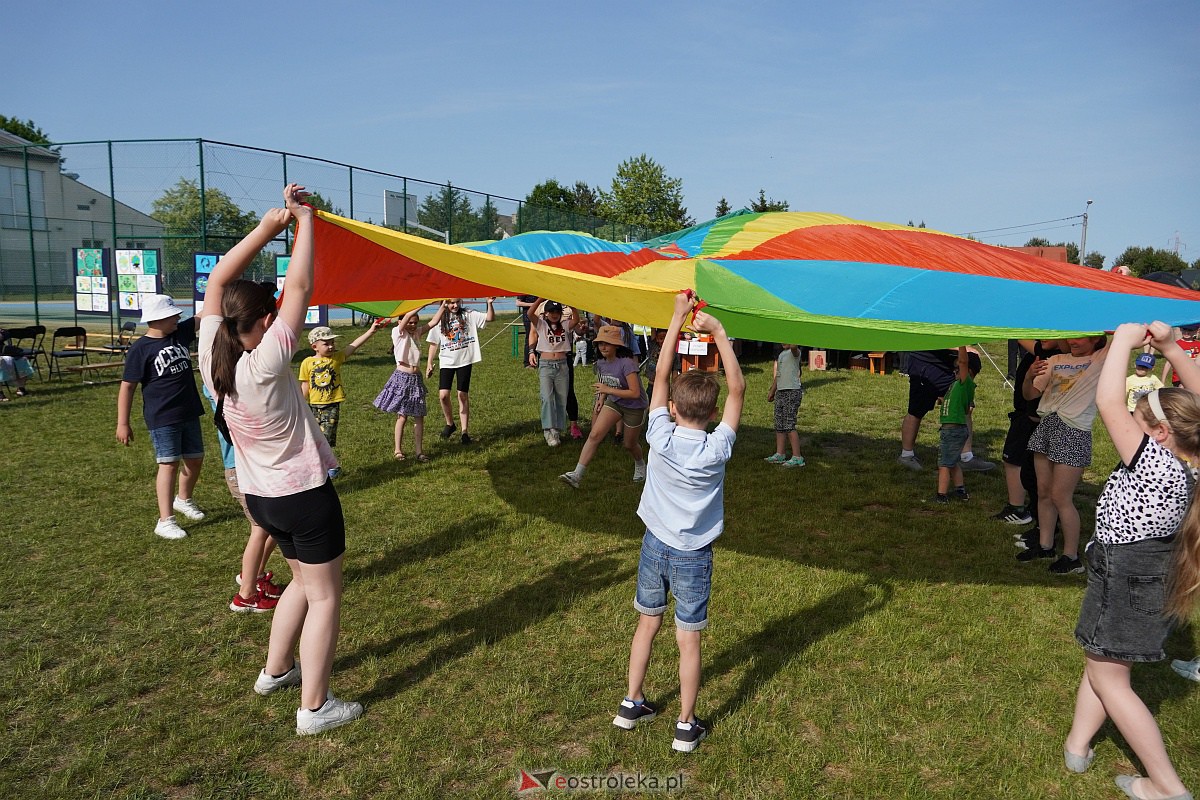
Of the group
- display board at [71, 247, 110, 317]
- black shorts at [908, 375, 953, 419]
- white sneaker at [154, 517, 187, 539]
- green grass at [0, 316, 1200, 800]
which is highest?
display board at [71, 247, 110, 317]

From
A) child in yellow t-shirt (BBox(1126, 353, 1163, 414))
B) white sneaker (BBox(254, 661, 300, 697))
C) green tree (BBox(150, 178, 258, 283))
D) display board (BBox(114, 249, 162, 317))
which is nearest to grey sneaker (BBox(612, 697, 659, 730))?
white sneaker (BBox(254, 661, 300, 697))

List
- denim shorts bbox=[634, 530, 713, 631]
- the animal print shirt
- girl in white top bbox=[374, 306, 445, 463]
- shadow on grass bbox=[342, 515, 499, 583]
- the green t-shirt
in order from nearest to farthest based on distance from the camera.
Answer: the animal print shirt < denim shorts bbox=[634, 530, 713, 631] < shadow on grass bbox=[342, 515, 499, 583] < the green t-shirt < girl in white top bbox=[374, 306, 445, 463]

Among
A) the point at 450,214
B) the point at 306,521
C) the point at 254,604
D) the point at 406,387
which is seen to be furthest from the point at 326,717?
the point at 450,214

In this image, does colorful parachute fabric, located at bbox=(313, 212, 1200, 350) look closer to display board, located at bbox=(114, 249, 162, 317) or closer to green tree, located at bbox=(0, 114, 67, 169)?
display board, located at bbox=(114, 249, 162, 317)

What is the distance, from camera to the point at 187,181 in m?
16.5

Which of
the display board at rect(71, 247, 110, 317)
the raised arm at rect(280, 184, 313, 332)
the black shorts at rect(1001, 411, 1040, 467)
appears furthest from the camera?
the display board at rect(71, 247, 110, 317)

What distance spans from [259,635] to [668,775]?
2.39 m

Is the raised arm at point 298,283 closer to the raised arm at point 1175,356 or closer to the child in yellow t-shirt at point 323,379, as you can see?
the raised arm at point 1175,356

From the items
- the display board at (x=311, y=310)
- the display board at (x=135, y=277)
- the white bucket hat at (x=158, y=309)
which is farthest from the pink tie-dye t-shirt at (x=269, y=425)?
the display board at (x=135, y=277)

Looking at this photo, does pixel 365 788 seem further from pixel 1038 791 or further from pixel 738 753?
pixel 1038 791

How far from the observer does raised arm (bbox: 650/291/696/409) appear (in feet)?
10.2

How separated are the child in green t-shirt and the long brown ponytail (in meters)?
5.50

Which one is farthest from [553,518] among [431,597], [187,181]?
[187,181]

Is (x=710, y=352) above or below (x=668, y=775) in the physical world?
above
